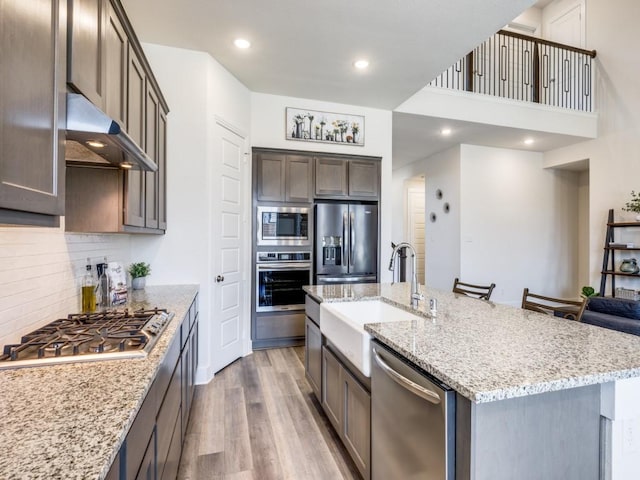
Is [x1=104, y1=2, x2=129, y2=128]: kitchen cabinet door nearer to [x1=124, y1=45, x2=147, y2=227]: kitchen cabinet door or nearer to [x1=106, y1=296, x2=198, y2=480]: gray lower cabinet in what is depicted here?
[x1=124, y1=45, x2=147, y2=227]: kitchen cabinet door

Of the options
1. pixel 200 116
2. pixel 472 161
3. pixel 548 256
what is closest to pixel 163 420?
pixel 200 116

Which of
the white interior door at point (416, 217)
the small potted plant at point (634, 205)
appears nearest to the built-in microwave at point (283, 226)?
the white interior door at point (416, 217)

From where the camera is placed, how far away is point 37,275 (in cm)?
157

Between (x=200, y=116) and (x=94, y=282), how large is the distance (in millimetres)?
1769

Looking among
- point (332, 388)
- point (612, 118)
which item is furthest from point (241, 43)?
point (612, 118)

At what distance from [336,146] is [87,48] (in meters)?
3.29

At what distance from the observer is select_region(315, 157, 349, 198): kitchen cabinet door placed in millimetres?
4141

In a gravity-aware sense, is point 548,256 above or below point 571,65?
below

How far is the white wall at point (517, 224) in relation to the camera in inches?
229

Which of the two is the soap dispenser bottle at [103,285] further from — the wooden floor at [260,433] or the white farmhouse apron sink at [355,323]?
the white farmhouse apron sink at [355,323]

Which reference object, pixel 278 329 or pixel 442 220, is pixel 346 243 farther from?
pixel 442 220

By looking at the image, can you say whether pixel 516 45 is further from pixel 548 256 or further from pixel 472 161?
pixel 548 256

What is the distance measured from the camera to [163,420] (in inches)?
54.2

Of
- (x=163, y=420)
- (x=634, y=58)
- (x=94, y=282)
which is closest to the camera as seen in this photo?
(x=163, y=420)
